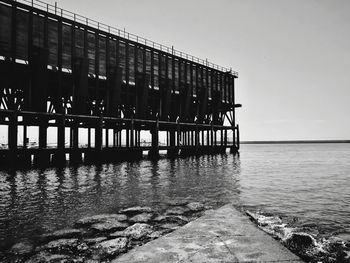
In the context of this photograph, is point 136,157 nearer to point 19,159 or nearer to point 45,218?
point 19,159

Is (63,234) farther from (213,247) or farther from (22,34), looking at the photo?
(22,34)

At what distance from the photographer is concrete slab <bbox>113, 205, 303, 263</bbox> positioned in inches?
173

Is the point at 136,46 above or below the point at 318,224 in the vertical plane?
above

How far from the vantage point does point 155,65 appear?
38312 mm

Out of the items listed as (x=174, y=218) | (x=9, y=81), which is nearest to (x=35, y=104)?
(x=9, y=81)

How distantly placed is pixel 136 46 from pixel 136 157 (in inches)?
571

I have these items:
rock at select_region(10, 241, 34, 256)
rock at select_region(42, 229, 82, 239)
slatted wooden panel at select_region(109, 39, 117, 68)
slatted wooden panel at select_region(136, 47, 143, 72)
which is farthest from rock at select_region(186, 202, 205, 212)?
slatted wooden panel at select_region(136, 47, 143, 72)

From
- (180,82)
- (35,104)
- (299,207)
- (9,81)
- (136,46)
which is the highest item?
(136,46)

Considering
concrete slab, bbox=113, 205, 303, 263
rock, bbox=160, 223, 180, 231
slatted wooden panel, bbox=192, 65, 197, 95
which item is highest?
slatted wooden panel, bbox=192, 65, 197, 95

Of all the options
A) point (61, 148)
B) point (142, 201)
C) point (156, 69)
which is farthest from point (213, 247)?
point (156, 69)

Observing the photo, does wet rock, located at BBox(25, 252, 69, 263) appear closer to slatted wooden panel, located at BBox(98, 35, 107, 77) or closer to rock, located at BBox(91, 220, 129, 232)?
rock, located at BBox(91, 220, 129, 232)

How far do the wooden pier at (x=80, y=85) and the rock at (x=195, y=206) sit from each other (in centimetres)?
1919

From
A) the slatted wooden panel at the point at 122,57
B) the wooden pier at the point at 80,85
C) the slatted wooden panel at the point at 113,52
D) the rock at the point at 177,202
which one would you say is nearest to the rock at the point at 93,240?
the rock at the point at 177,202

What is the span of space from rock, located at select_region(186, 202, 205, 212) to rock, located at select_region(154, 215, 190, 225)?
43.2 inches
